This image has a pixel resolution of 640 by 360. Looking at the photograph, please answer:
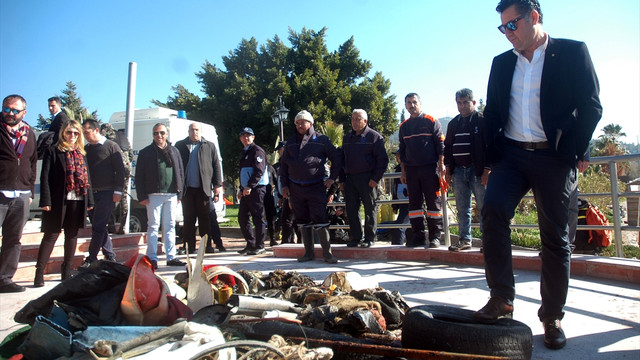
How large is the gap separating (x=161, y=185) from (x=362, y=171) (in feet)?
8.98

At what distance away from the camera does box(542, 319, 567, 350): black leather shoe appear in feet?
8.41

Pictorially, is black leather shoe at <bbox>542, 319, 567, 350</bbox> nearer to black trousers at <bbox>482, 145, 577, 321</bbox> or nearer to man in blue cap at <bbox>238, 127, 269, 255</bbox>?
black trousers at <bbox>482, 145, 577, 321</bbox>

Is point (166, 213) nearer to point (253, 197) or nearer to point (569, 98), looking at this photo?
point (253, 197)

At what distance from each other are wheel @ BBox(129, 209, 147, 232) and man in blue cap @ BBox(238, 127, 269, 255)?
4205mm

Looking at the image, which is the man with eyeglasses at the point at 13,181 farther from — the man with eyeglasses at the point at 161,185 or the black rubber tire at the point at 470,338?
the black rubber tire at the point at 470,338

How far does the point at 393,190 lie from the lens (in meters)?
8.84

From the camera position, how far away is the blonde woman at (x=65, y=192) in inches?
200

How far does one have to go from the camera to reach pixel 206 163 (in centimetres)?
737

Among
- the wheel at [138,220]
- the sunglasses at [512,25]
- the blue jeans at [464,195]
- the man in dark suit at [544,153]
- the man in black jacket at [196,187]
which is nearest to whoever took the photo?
the man in dark suit at [544,153]

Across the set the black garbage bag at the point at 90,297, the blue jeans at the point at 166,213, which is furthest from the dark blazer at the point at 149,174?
the black garbage bag at the point at 90,297

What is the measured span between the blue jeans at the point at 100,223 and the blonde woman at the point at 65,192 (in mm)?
197

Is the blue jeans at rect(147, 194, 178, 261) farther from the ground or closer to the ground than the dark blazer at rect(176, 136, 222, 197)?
closer to the ground

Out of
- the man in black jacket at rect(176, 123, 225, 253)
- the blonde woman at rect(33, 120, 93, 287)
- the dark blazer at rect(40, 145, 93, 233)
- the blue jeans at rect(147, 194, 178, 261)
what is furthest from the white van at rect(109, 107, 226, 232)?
the dark blazer at rect(40, 145, 93, 233)

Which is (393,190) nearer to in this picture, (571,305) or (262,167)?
(262,167)
